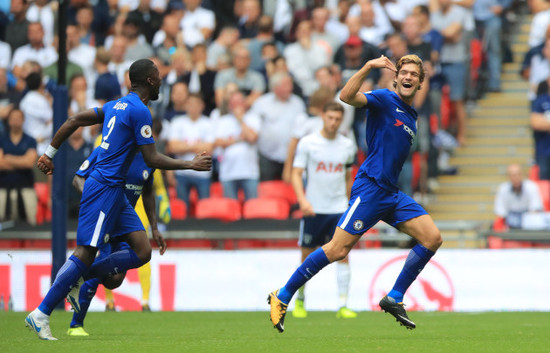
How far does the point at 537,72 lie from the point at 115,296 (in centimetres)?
812

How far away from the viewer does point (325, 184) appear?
1328 centimetres

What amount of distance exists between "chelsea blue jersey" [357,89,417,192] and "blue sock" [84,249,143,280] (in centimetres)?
229

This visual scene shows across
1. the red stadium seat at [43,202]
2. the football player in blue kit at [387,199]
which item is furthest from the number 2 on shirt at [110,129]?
the red stadium seat at [43,202]

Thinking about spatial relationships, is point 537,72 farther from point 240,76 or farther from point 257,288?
point 257,288

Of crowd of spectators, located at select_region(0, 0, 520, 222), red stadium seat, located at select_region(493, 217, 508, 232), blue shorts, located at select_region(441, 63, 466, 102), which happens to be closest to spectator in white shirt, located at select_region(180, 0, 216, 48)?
crowd of spectators, located at select_region(0, 0, 520, 222)

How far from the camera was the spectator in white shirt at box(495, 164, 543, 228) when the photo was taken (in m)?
16.1

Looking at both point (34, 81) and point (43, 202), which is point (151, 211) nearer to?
point (43, 202)

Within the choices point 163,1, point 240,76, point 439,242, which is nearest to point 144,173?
point 439,242

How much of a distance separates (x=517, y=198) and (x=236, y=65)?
547 cm

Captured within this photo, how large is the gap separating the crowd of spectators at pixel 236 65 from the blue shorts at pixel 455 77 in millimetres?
18

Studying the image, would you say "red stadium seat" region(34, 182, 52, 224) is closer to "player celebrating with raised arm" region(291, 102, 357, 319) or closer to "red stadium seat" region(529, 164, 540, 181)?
"player celebrating with raised arm" region(291, 102, 357, 319)

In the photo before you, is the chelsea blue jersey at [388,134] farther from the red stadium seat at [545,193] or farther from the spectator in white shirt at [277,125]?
the spectator in white shirt at [277,125]

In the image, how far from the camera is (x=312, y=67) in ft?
62.2

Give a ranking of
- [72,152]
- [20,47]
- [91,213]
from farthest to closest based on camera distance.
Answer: [20,47]
[72,152]
[91,213]
